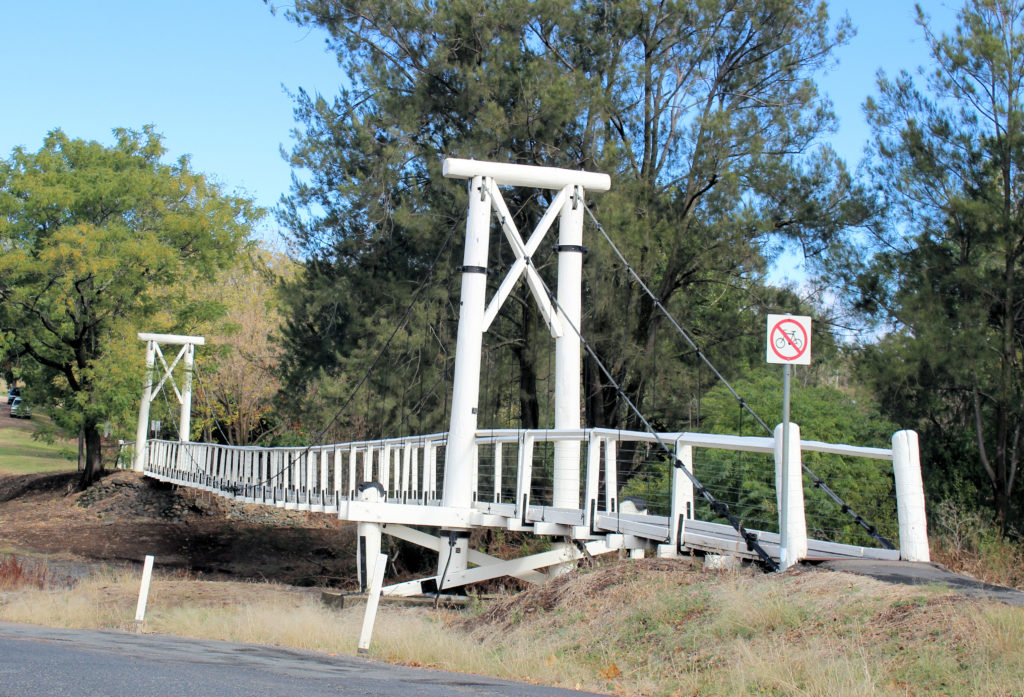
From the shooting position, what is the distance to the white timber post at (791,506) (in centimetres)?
809

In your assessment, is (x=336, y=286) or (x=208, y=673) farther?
(x=336, y=286)

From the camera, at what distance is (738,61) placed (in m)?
20.8

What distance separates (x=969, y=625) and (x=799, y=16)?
1647 cm

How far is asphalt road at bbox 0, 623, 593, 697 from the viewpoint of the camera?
5.45 meters

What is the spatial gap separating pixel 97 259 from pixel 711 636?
78.4 ft

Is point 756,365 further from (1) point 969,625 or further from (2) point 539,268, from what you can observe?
(1) point 969,625

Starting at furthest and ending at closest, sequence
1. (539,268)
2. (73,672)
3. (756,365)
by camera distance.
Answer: (756,365)
(539,268)
(73,672)

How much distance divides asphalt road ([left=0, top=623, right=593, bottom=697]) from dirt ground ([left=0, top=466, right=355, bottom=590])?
530 inches

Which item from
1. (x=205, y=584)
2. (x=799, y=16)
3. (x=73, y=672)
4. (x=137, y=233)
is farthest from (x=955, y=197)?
(x=137, y=233)

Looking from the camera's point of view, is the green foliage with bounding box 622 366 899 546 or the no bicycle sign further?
the green foliage with bounding box 622 366 899 546

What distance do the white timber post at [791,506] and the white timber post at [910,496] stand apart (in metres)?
0.70

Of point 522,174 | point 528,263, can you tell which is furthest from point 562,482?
point 522,174

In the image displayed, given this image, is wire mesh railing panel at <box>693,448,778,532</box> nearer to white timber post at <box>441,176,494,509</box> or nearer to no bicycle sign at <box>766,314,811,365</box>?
white timber post at <box>441,176,494,509</box>

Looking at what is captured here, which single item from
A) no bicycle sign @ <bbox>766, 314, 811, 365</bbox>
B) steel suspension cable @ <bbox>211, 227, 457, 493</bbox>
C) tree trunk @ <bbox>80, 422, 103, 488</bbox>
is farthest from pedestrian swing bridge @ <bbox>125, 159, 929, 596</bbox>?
tree trunk @ <bbox>80, 422, 103, 488</bbox>
